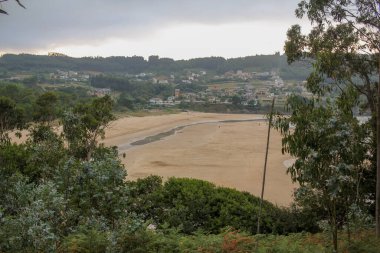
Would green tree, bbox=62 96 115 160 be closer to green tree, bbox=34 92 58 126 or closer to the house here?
green tree, bbox=34 92 58 126

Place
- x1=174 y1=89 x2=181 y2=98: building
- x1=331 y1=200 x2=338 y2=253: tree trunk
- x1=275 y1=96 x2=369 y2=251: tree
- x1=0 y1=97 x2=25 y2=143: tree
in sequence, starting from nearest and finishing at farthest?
x1=275 y1=96 x2=369 y2=251: tree, x1=331 y1=200 x2=338 y2=253: tree trunk, x1=0 y1=97 x2=25 y2=143: tree, x1=174 y1=89 x2=181 y2=98: building

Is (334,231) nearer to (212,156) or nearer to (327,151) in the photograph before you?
(327,151)

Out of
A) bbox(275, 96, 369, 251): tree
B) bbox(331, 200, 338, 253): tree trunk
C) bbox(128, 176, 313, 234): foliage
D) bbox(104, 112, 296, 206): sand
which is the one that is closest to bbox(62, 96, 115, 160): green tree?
bbox(104, 112, 296, 206): sand

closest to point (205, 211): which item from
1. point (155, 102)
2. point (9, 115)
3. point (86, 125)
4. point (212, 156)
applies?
point (86, 125)

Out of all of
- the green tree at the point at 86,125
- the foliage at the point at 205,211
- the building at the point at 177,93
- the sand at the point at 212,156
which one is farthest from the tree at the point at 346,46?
the building at the point at 177,93

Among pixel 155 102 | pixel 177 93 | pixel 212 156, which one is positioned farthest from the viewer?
pixel 177 93

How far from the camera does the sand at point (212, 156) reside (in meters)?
29.8

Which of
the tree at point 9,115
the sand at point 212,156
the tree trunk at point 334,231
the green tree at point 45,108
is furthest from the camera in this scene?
the sand at point 212,156

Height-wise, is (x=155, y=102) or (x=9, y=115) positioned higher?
(x=9, y=115)

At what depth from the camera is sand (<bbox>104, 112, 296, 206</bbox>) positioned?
29.8 metres

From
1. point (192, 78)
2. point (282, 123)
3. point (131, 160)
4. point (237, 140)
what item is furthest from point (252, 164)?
point (192, 78)

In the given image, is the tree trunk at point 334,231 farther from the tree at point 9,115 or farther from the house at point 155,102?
the house at point 155,102

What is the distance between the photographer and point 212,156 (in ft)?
133

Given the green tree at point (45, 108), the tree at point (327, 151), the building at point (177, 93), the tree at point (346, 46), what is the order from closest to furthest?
1. the tree at point (327, 151)
2. the tree at point (346, 46)
3. the green tree at point (45, 108)
4. the building at point (177, 93)
